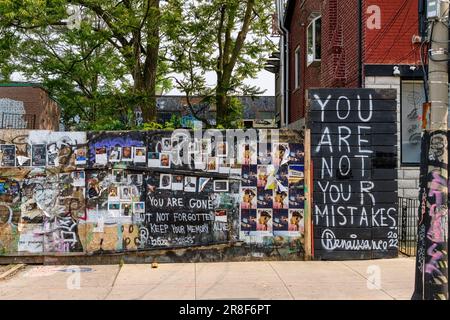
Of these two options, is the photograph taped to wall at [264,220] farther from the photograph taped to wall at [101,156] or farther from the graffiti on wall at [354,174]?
the photograph taped to wall at [101,156]

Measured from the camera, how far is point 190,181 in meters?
8.95

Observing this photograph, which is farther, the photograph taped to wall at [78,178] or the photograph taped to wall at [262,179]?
the photograph taped to wall at [262,179]

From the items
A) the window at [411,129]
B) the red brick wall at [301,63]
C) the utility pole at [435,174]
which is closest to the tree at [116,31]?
the red brick wall at [301,63]

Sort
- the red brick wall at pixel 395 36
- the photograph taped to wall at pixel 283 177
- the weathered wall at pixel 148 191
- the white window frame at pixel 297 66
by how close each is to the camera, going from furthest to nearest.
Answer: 1. the white window frame at pixel 297 66
2. the red brick wall at pixel 395 36
3. the photograph taped to wall at pixel 283 177
4. the weathered wall at pixel 148 191

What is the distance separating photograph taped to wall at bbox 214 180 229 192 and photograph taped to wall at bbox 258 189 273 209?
1.91 feet

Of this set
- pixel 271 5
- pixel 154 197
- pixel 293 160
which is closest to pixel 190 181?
pixel 154 197

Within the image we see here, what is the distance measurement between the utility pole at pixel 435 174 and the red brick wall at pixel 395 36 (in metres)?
4.83

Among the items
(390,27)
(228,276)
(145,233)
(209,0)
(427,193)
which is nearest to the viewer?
(427,193)

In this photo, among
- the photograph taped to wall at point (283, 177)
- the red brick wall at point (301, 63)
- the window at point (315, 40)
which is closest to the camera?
the photograph taped to wall at point (283, 177)

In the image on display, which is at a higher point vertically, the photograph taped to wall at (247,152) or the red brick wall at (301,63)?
the red brick wall at (301,63)

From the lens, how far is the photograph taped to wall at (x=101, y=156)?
28.9 feet

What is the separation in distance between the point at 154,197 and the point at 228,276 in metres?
1.96

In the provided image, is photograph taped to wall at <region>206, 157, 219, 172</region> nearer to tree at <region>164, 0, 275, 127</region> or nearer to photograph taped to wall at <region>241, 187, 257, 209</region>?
photograph taped to wall at <region>241, 187, 257, 209</region>

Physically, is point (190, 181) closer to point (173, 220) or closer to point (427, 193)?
point (173, 220)
